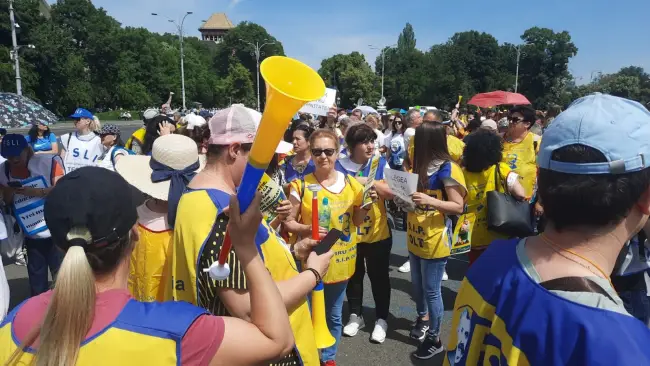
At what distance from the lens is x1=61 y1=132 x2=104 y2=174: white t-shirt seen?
6730 mm

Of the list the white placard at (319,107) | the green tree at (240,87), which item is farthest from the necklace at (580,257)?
the green tree at (240,87)

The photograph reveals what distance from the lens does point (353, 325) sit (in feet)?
14.7

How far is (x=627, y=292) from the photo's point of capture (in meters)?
3.21

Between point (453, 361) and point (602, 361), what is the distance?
552 mm

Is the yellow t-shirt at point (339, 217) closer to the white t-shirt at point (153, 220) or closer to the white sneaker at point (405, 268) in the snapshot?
the white t-shirt at point (153, 220)

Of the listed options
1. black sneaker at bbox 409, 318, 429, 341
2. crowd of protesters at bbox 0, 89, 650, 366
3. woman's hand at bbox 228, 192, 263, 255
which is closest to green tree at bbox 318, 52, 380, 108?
black sneaker at bbox 409, 318, 429, 341

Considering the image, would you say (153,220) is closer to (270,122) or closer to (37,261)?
(270,122)

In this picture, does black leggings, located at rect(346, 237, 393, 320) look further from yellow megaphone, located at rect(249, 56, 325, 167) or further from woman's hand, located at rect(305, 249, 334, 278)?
yellow megaphone, located at rect(249, 56, 325, 167)

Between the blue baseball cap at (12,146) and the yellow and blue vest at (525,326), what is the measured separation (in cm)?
475

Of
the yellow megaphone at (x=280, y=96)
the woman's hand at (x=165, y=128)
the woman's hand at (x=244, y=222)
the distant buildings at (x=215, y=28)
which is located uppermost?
the distant buildings at (x=215, y=28)

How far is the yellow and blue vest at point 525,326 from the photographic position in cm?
99

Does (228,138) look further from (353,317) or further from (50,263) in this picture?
(50,263)

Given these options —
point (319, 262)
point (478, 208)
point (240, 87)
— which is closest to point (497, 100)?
point (478, 208)

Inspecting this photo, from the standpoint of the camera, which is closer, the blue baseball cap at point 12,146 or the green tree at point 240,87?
the blue baseball cap at point 12,146
